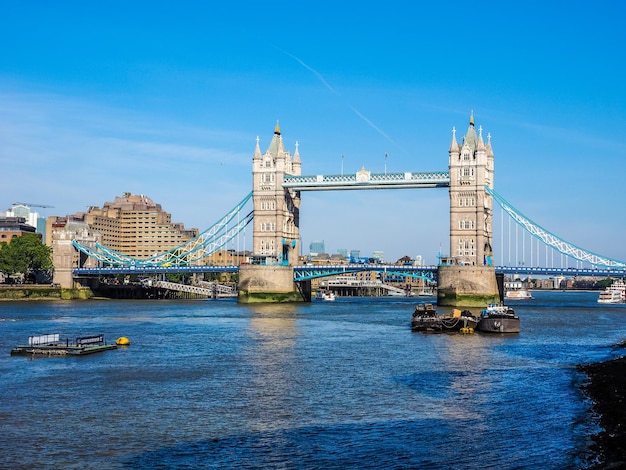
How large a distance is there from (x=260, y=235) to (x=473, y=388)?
83.1m

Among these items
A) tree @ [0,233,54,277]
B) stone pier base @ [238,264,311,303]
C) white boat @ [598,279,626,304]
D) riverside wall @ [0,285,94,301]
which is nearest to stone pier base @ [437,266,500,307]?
stone pier base @ [238,264,311,303]

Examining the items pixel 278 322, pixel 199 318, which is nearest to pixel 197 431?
pixel 278 322

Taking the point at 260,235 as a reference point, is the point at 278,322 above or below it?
below

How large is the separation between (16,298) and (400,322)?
63.7 m

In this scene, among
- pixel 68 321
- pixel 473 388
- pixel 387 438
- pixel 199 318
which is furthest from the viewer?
pixel 199 318

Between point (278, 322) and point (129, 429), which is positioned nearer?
point (129, 429)

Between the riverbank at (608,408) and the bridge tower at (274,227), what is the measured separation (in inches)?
2823

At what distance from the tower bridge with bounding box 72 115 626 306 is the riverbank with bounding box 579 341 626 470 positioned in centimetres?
6055

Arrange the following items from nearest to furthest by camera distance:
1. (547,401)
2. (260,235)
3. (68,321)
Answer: (547,401) → (68,321) → (260,235)

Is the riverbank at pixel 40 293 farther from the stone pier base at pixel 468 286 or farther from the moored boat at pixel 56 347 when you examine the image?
the moored boat at pixel 56 347

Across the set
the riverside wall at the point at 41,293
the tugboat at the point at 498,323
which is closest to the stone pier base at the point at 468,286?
the tugboat at the point at 498,323

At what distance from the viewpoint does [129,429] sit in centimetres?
2666

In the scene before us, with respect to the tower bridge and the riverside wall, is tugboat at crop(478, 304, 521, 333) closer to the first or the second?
the tower bridge

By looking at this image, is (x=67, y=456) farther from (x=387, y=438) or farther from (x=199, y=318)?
(x=199, y=318)
